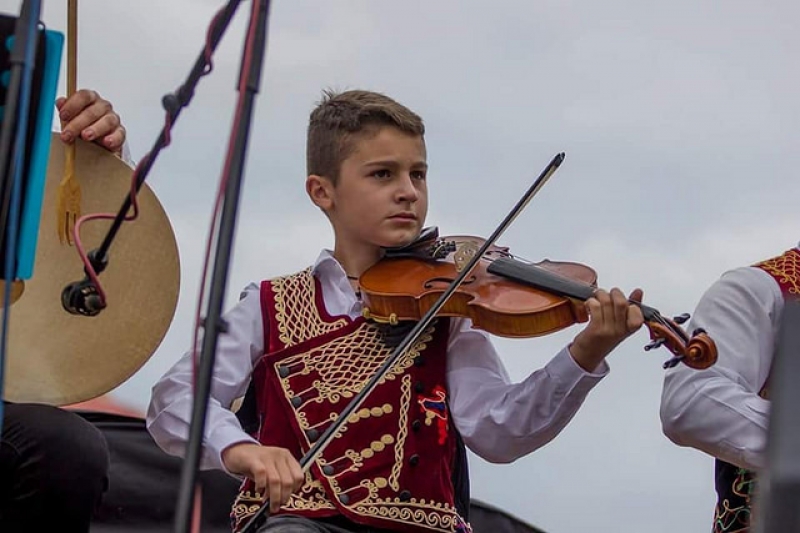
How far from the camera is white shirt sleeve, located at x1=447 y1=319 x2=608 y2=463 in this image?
1.97 metres

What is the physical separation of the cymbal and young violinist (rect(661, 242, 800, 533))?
86 cm

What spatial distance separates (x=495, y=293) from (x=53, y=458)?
28.5 inches

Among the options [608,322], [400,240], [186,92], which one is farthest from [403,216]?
[186,92]

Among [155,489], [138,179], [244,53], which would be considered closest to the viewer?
[244,53]

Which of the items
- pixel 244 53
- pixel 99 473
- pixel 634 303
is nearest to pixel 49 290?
pixel 99 473

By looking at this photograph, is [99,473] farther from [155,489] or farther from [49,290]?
[155,489]


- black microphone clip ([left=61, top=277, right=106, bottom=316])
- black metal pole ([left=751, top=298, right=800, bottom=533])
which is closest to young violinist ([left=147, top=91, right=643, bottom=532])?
black microphone clip ([left=61, top=277, right=106, bottom=316])

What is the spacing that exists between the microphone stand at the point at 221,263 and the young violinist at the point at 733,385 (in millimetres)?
1145

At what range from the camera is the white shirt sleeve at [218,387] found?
1972 mm

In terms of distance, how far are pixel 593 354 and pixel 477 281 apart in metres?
0.25

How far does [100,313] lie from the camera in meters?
1.79

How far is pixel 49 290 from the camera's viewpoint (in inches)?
69.4

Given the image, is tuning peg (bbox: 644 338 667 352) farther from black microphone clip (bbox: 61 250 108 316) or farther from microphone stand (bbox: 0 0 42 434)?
microphone stand (bbox: 0 0 42 434)

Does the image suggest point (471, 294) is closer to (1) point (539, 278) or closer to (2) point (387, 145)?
(1) point (539, 278)
